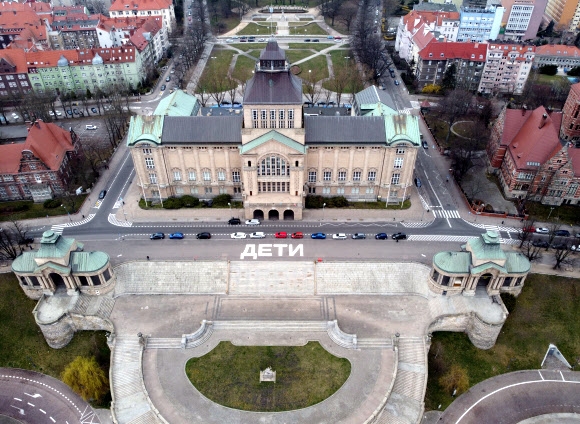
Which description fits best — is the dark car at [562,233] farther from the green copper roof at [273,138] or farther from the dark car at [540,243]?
the green copper roof at [273,138]

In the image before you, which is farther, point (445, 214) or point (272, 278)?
point (445, 214)

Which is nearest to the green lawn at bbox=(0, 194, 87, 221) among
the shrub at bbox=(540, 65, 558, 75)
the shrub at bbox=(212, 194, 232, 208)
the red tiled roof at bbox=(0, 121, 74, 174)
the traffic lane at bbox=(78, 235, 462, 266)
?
the red tiled roof at bbox=(0, 121, 74, 174)

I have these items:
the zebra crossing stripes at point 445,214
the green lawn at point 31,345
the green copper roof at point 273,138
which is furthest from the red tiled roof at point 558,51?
the green lawn at point 31,345

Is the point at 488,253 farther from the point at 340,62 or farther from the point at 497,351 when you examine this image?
the point at 340,62

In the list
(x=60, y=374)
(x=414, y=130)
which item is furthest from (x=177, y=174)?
(x=414, y=130)

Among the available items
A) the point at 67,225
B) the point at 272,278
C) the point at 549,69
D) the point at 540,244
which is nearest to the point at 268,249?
the point at 272,278

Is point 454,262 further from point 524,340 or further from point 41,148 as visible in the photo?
point 41,148
